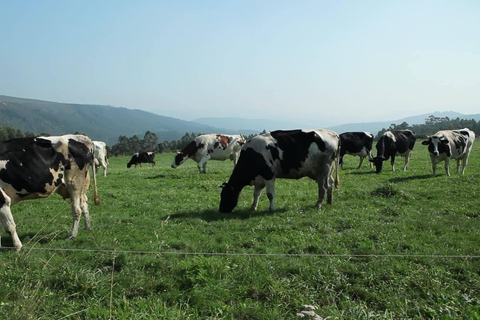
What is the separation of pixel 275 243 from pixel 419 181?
497 inches

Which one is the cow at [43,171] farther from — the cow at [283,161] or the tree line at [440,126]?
the tree line at [440,126]

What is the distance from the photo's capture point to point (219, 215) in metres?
11.9

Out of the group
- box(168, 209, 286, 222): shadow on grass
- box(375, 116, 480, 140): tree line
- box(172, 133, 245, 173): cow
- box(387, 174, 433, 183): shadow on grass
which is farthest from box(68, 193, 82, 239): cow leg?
box(375, 116, 480, 140): tree line

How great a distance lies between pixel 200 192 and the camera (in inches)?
657

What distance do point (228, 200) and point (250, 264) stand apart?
5.36 metres

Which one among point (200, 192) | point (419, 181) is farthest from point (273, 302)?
point (419, 181)

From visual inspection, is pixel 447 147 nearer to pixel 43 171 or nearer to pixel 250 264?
pixel 250 264

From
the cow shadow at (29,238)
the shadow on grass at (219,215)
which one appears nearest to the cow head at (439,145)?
the shadow on grass at (219,215)

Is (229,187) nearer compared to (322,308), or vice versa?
(322,308)

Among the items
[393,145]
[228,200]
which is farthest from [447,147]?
[228,200]

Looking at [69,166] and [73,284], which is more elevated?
[69,166]

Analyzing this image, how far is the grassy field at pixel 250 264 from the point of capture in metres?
5.70

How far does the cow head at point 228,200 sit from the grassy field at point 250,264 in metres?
0.34

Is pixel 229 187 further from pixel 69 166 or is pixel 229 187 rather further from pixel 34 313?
pixel 34 313
